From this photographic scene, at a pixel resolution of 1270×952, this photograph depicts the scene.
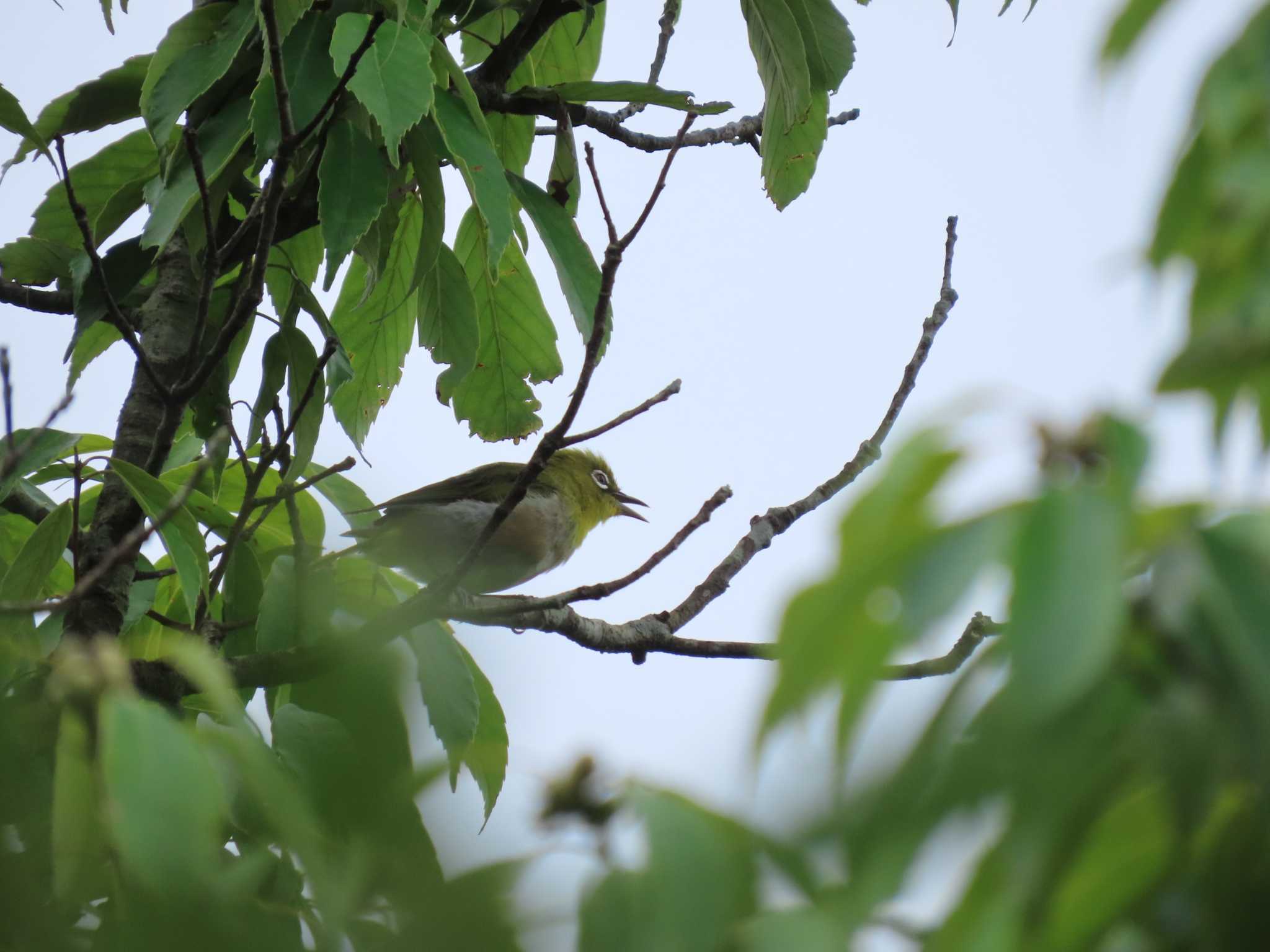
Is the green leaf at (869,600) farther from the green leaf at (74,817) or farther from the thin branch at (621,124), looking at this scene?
the thin branch at (621,124)

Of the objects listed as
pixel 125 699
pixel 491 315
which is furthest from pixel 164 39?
pixel 125 699

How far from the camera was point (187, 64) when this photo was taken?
2959 mm

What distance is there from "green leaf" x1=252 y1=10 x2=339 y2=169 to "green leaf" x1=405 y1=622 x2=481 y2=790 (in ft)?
3.76

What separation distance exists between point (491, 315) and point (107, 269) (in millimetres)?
1276

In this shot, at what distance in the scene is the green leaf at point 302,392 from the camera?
11.0 ft

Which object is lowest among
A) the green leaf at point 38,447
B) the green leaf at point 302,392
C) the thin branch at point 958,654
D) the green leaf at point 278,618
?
the thin branch at point 958,654

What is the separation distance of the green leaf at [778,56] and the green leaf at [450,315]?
1034mm

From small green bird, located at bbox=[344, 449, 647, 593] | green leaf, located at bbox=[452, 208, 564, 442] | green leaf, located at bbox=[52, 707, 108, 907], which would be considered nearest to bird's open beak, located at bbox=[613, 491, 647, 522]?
small green bird, located at bbox=[344, 449, 647, 593]

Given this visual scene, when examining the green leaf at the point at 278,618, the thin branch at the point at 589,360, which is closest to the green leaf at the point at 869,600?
the thin branch at the point at 589,360

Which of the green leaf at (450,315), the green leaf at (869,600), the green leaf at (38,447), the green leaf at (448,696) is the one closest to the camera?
the green leaf at (869,600)

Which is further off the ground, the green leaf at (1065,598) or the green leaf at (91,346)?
the green leaf at (91,346)

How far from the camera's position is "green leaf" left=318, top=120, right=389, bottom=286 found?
284cm

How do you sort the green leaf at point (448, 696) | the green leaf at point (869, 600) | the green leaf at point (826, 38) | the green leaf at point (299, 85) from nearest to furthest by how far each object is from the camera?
the green leaf at point (869, 600)
the green leaf at point (448, 696)
the green leaf at point (299, 85)
the green leaf at point (826, 38)

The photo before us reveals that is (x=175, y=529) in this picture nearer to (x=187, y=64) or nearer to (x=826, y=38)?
(x=187, y=64)
